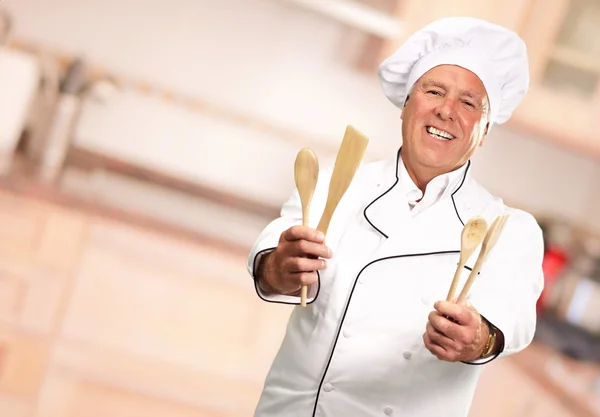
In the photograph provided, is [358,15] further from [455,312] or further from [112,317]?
[455,312]

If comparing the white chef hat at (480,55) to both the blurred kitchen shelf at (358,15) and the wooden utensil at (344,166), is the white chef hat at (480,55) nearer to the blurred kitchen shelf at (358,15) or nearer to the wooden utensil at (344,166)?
the wooden utensil at (344,166)

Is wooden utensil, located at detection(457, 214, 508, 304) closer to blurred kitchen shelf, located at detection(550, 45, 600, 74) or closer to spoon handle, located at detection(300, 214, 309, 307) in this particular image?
spoon handle, located at detection(300, 214, 309, 307)

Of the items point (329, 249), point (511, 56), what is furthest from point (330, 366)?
point (511, 56)

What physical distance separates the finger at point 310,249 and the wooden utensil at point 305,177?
0.05ft

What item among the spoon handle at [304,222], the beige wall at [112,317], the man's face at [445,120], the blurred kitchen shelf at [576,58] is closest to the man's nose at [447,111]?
the man's face at [445,120]

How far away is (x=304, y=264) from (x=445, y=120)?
130 mm

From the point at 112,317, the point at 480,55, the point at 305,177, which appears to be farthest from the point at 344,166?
the point at 112,317

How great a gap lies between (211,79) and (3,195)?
1.79 feet

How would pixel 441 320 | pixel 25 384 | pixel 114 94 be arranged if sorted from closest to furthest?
pixel 441 320, pixel 25 384, pixel 114 94

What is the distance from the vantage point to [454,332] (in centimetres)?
43

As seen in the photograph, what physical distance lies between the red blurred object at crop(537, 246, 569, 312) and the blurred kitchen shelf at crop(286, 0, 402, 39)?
53 cm

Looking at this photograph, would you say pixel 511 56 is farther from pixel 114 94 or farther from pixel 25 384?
pixel 114 94

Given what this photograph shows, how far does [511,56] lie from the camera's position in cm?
52

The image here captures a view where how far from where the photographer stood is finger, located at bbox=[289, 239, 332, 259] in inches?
17.6
